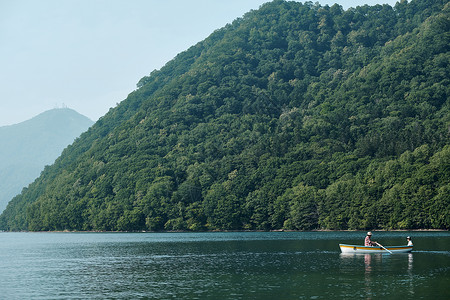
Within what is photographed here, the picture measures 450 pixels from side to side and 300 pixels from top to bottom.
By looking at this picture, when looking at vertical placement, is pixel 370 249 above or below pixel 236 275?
above

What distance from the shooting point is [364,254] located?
98.8m

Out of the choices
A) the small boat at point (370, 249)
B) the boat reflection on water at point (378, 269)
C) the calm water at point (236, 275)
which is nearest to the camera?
the calm water at point (236, 275)

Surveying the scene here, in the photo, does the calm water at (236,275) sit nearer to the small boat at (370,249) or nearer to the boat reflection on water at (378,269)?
the boat reflection on water at (378,269)

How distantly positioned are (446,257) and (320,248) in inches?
1127

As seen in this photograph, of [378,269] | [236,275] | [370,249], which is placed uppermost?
[370,249]

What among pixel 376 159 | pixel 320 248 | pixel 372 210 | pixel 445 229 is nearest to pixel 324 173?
pixel 376 159

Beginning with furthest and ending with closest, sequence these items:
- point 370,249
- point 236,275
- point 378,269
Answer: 1. point 370,249
2. point 378,269
3. point 236,275

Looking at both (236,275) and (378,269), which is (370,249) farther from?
(236,275)

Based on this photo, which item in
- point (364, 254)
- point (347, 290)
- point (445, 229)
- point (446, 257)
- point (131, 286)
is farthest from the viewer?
point (445, 229)

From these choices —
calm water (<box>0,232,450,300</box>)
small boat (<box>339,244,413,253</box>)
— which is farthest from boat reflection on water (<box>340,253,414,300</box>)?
small boat (<box>339,244,413,253</box>)

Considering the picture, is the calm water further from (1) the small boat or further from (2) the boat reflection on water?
(1) the small boat

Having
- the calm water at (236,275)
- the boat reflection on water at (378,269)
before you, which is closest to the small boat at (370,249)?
the boat reflection on water at (378,269)

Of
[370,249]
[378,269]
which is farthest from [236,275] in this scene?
[370,249]

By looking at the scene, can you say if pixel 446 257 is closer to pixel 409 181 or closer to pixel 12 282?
pixel 12 282
